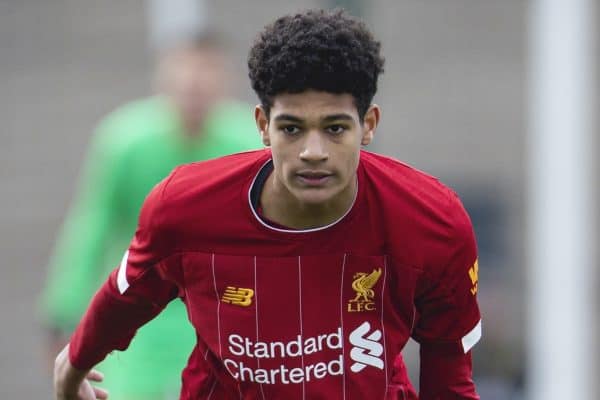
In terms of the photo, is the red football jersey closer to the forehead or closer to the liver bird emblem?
the liver bird emblem

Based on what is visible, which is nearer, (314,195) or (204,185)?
(314,195)

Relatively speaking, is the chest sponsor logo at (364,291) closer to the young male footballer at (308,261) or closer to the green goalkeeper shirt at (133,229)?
the young male footballer at (308,261)

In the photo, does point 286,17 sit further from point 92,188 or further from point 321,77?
point 92,188

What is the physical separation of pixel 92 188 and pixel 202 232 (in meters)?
2.56

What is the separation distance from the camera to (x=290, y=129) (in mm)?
3186

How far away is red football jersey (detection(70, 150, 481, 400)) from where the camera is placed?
332 cm

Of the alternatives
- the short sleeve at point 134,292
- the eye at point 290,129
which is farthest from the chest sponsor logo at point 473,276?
the short sleeve at point 134,292

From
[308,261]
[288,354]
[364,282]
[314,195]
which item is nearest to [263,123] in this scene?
[314,195]

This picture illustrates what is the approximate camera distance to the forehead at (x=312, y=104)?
3143mm

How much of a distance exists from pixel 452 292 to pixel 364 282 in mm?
209

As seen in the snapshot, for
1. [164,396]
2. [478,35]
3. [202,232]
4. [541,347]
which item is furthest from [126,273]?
[478,35]

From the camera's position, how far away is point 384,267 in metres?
3.33

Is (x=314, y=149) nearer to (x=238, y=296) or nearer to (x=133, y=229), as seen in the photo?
(x=238, y=296)

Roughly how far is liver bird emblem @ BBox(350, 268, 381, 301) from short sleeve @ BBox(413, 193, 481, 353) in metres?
0.11
